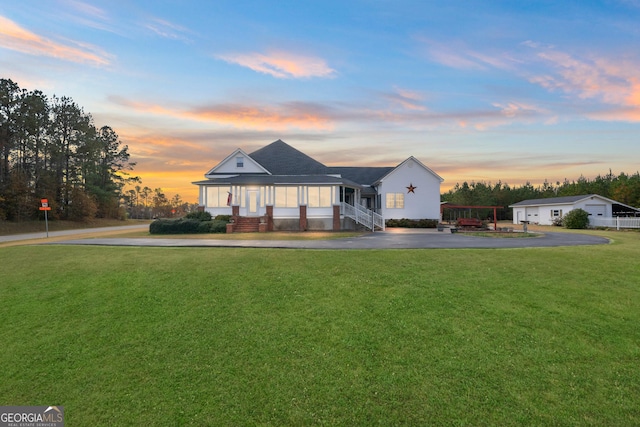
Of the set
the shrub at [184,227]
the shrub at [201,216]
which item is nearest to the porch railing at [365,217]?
the shrub at [184,227]

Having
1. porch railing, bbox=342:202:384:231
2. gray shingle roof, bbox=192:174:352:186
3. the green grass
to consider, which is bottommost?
the green grass

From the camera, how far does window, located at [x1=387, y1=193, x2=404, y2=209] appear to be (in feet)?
110

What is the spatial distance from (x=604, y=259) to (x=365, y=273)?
9273 millimetres

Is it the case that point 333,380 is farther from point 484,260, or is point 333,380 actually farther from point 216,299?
point 484,260

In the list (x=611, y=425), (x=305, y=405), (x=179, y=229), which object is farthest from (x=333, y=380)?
(x=179, y=229)

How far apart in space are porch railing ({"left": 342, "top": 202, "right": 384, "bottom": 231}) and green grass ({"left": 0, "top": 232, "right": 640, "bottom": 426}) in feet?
54.5

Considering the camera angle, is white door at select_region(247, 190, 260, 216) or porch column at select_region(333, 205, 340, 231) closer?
porch column at select_region(333, 205, 340, 231)

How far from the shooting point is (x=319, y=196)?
2834cm

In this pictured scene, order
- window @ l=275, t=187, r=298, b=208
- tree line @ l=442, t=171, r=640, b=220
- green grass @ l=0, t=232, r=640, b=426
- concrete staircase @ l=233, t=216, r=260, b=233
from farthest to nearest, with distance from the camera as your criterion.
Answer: tree line @ l=442, t=171, r=640, b=220 < window @ l=275, t=187, r=298, b=208 < concrete staircase @ l=233, t=216, r=260, b=233 < green grass @ l=0, t=232, r=640, b=426

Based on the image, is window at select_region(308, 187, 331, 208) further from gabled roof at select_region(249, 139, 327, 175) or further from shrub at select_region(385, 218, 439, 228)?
shrub at select_region(385, 218, 439, 228)

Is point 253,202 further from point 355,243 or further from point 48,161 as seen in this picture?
point 48,161

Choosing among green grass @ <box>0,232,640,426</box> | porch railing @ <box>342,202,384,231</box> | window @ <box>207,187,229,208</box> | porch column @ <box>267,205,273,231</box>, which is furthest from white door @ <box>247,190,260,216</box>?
green grass @ <box>0,232,640,426</box>

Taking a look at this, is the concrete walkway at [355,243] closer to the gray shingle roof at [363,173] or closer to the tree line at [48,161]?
the gray shingle roof at [363,173]

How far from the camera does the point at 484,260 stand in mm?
11570
